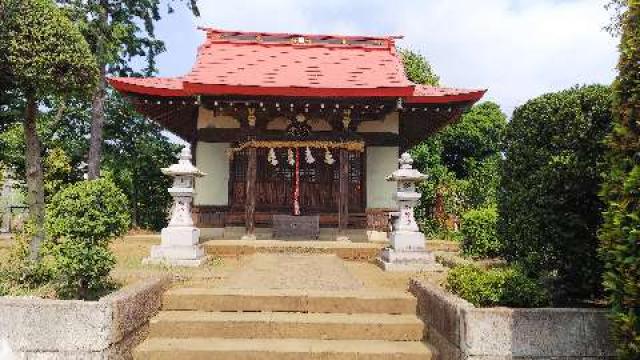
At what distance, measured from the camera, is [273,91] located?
1105cm

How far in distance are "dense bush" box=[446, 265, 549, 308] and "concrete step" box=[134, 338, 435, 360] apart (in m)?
0.71

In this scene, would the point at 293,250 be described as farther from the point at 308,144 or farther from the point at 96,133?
the point at 96,133

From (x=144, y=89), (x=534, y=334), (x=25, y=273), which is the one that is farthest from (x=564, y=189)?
(x=144, y=89)

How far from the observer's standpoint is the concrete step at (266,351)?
14.9ft

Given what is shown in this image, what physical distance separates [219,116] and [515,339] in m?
10.6

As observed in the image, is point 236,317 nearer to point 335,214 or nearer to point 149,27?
point 335,214

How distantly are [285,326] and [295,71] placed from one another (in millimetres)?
9347

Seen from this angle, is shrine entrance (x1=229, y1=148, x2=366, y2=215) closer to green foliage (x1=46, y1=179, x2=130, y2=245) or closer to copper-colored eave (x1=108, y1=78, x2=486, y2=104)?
copper-colored eave (x1=108, y1=78, x2=486, y2=104)

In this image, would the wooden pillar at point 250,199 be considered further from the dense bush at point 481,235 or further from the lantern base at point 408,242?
the dense bush at point 481,235

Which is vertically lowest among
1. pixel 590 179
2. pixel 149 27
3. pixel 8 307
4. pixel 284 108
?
pixel 8 307

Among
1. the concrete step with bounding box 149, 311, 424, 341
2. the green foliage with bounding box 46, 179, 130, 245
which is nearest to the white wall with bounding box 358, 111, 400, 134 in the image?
the concrete step with bounding box 149, 311, 424, 341

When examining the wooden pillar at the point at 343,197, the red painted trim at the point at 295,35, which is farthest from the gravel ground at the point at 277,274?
the red painted trim at the point at 295,35

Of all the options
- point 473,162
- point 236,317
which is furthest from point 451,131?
point 236,317

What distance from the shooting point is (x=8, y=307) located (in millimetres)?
3988
